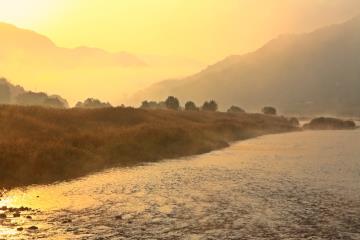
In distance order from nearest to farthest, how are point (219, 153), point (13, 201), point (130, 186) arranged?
point (13, 201) < point (130, 186) < point (219, 153)

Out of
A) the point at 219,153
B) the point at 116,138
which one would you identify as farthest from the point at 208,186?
the point at 219,153

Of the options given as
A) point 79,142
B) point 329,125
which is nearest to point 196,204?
point 79,142

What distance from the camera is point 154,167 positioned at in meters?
60.9

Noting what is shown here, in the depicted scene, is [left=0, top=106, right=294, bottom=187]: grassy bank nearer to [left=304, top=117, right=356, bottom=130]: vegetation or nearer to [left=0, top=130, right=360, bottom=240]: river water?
[left=0, top=130, right=360, bottom=240]: river water

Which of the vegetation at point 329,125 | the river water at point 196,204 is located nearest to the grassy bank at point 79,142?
the river water at point 196,204

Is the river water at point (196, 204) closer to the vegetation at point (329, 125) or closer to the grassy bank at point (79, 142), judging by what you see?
the grassy bank at point (79, 142)

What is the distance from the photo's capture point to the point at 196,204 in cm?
3778

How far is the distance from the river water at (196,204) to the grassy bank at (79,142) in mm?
4488

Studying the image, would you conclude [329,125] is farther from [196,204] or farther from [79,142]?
[196,204]

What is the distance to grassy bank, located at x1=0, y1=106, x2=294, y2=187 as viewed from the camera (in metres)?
50.9

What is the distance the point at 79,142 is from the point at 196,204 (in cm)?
3022

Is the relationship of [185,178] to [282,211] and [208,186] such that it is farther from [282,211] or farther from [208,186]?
[282,211]

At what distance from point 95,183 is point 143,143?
26.6 metres

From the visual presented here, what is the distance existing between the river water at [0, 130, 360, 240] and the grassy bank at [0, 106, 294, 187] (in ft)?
14.7
